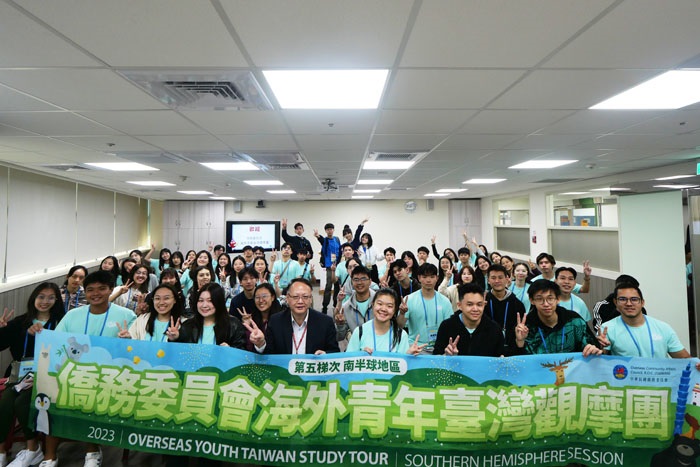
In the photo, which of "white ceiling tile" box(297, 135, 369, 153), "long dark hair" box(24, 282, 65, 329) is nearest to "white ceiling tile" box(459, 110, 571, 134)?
"white ceiling tile" box(297, 135, 369, 153)

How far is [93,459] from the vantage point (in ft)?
7.97

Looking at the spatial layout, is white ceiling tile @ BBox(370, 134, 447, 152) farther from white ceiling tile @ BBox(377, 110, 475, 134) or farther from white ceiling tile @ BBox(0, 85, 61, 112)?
white ceiling tile @ BBox(0, 85, 61, 112)

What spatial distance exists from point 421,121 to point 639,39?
61.1 inches

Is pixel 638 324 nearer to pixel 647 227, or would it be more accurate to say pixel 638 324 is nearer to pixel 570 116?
pixel 570 116

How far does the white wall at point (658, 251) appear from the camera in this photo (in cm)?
485

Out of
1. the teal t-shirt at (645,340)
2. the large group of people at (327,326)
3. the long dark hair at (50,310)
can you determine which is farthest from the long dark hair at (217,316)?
A: the teal t-shirt at (645,340)

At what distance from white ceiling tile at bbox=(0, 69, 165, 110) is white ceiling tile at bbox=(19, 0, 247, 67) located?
305 millimetres

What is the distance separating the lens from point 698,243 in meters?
4.44

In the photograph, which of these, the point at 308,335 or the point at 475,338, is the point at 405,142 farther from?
the point at 308,335

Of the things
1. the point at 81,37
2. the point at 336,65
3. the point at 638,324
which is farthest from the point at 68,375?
the point at 638,324

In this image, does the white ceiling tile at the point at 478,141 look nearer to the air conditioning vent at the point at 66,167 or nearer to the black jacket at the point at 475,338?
the black jacket at the point at 475,338

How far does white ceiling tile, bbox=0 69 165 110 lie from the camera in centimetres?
208

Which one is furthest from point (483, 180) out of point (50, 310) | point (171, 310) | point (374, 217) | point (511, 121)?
point (50, 310)

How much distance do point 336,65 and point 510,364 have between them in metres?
2.16
